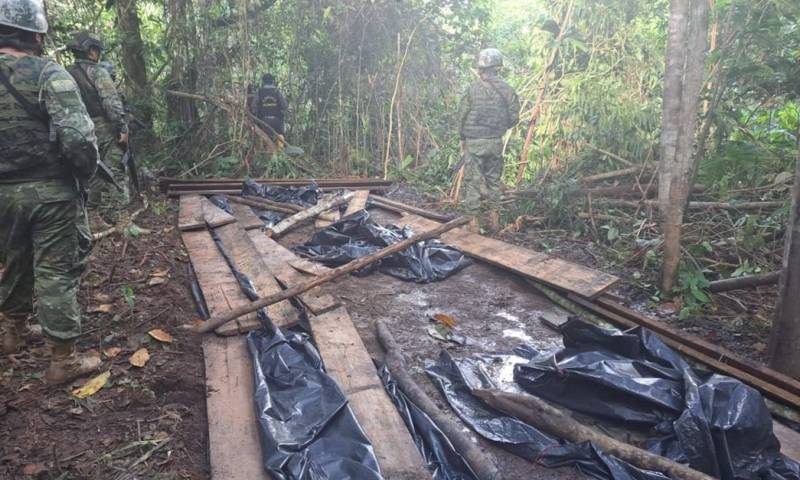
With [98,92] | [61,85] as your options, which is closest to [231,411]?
[61,85]

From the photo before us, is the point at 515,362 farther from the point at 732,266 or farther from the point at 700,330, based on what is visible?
the point at 732,266

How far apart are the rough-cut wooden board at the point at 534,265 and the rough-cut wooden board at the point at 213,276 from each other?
2.25 metres

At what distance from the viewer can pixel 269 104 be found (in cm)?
916

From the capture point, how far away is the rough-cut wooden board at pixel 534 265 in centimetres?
418

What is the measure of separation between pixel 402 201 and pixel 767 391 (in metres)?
5.61

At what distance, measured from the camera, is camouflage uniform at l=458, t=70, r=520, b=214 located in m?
6.50

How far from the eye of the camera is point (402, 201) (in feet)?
26.0

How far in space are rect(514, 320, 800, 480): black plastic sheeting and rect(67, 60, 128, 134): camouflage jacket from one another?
5311mm

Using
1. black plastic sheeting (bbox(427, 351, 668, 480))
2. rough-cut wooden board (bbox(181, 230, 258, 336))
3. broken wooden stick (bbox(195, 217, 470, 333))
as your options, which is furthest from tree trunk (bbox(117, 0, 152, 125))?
black plastic sheeting (bbox(427, 351, 668, 480))

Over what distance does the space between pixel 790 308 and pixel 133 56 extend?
31.2ft

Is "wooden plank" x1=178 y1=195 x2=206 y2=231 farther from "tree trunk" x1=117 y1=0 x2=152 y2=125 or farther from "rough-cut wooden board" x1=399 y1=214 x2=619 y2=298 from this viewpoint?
"tree trunk" x1=117 y1=0 x2=152 y2=125

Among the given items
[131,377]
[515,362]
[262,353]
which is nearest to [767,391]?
[515,362]

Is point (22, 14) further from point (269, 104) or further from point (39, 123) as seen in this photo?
point (269, 104)

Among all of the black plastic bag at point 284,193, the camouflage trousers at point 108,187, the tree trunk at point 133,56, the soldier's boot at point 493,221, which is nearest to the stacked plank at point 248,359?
the camouflage trousers at point 108,187
